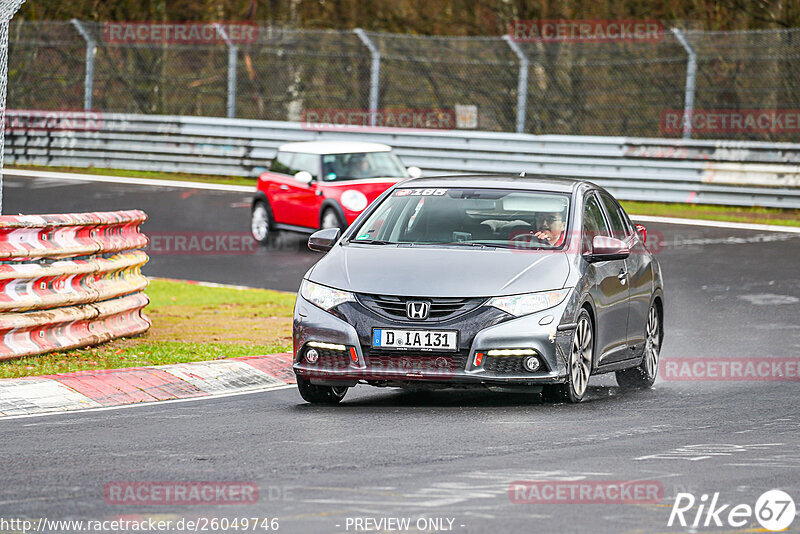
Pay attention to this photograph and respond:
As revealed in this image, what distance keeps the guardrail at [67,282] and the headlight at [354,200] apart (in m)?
8.43

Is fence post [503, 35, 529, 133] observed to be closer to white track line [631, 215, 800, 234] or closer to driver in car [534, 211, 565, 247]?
white track line [631, 215, 800, 234]

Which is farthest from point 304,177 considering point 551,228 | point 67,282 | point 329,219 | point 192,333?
point 551,228

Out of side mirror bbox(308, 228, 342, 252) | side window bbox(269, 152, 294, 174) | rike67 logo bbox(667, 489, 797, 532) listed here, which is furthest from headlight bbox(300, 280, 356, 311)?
side window bbox(269, 152, 294, 174)

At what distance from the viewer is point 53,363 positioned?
36.3 ft

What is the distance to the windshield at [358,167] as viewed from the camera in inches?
873

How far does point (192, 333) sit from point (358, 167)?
357 inches

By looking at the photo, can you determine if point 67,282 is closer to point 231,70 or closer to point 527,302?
point 527,302

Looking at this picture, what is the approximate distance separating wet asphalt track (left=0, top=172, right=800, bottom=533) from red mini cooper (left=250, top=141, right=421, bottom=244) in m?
9.71

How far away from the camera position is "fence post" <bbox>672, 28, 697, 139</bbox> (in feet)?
85.6

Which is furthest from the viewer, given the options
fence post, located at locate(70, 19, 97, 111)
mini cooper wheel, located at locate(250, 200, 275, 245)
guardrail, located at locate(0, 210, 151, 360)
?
fence post, located at locate(70, 19, 97, 111)

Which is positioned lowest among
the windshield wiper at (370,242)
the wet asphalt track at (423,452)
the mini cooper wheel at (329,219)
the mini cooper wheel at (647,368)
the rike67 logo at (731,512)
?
the mini cooper wheel at (329,219)

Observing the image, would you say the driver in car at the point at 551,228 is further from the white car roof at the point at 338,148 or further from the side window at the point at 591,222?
the white car roof at the point at 338,148

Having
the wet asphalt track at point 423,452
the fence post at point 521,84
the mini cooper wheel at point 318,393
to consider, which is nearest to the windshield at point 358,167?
the fence post at point 521,84

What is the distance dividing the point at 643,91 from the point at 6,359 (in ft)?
59.6
